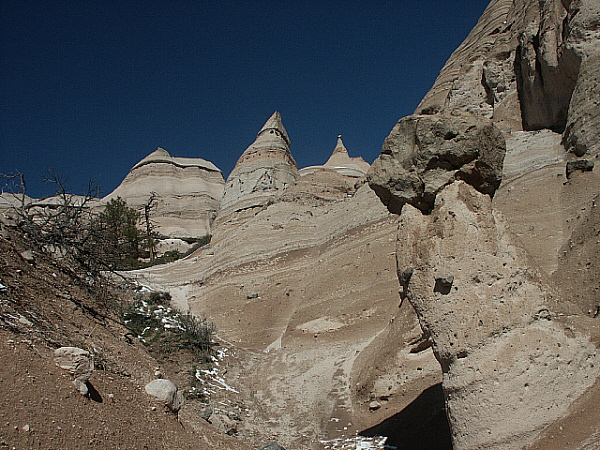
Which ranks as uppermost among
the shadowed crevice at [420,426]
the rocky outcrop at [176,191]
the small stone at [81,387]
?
the rocky outcrop at [176,191]

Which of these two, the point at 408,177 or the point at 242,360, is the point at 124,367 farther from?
the point at 242,360

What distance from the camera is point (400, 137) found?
18.0 ft

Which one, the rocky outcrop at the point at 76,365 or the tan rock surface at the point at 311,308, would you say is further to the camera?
the tan rock surface at the point at 311,308

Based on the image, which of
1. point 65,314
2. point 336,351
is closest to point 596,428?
point 65,314

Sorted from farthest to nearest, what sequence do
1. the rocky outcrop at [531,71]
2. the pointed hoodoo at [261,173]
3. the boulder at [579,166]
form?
the pointed hoodoo at [261,173] → the rocky outcrop at [531,71] → the boulder at [579,166]

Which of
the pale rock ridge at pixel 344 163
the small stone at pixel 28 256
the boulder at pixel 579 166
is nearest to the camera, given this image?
the small stone at pixel 28 256

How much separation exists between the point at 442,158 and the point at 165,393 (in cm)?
382

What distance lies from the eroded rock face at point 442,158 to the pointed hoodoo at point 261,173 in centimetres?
1883

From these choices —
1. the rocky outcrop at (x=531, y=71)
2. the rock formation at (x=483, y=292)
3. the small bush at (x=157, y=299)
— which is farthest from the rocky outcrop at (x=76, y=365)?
the small bush at (x=157, y=299)

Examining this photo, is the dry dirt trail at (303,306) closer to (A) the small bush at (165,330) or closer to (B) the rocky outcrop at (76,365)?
(A) the small bush at (165,330)

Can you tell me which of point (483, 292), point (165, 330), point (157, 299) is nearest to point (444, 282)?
point (483, 292)

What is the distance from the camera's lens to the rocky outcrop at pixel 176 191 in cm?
4086

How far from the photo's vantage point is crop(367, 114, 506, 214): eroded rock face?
5004mm

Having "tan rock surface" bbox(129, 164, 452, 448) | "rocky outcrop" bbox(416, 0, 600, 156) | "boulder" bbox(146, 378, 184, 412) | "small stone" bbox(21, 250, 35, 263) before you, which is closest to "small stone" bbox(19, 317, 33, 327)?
"boulder" bbox(146, 378, 184, 412)
